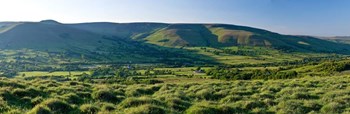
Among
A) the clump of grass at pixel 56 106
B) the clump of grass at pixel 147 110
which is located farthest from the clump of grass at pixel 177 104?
the clump of grass at pixel 56 106

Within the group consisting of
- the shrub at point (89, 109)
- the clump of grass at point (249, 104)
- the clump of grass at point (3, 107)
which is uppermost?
the clump of grass at point (3, 107)

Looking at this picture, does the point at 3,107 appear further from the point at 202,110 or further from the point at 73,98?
the point at 202,110

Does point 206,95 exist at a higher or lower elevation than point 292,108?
lower

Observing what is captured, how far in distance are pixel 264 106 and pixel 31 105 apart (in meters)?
13.3

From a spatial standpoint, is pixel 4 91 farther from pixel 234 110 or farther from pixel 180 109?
pixel 234 110

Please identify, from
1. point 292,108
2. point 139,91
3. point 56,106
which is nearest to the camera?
point 56,106

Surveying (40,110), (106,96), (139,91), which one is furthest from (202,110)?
(139,91)

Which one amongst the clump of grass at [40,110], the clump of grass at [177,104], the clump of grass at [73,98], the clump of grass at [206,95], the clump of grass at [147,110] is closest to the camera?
the clump of grass at [40,110]

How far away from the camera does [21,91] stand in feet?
71.6

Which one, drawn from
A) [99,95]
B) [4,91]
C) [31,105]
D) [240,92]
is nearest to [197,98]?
[240,92]

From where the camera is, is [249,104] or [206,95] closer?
[249,104]

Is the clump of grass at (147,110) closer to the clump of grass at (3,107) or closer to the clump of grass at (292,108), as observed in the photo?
the clump of grass at (3,107)

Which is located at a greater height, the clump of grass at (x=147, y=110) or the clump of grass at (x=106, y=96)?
the clump of grass at (x=147, y=110)

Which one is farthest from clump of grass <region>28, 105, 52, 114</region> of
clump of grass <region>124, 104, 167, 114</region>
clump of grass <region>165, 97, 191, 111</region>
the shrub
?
clump of grass <region>165, 97, 191, 111</region>
